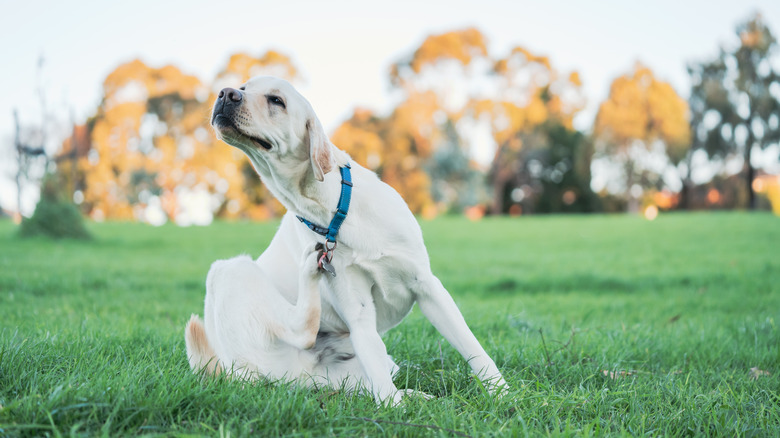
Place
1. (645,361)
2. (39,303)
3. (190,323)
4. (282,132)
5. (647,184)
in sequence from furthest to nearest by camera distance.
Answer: (647,184), (39,303), (645,361), (190,323), (282,132)

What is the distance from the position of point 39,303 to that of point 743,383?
6006 mm

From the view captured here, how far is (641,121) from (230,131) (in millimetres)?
32590

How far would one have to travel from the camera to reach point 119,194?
30984mm

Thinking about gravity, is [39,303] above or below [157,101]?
below

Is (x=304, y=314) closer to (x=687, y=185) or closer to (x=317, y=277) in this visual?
(x=317, y=277)

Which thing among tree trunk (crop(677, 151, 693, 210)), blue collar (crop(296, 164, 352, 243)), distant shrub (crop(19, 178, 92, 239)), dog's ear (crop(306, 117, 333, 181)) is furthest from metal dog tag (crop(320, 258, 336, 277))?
tree trunk (crop(677, 151, 693, 210))

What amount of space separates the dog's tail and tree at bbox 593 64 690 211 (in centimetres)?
3196

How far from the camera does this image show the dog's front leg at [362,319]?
2502mm

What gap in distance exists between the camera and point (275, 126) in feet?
8.38

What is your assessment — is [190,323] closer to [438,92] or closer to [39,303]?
[39,303]

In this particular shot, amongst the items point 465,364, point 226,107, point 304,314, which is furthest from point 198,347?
point 465,364

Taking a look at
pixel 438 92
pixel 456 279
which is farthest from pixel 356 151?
pixel 456 279

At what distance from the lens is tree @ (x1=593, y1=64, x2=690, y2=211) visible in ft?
101

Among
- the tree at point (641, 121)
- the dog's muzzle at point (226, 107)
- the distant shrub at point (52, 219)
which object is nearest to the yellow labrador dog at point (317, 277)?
the dog's muzzle at point (226, 107)
